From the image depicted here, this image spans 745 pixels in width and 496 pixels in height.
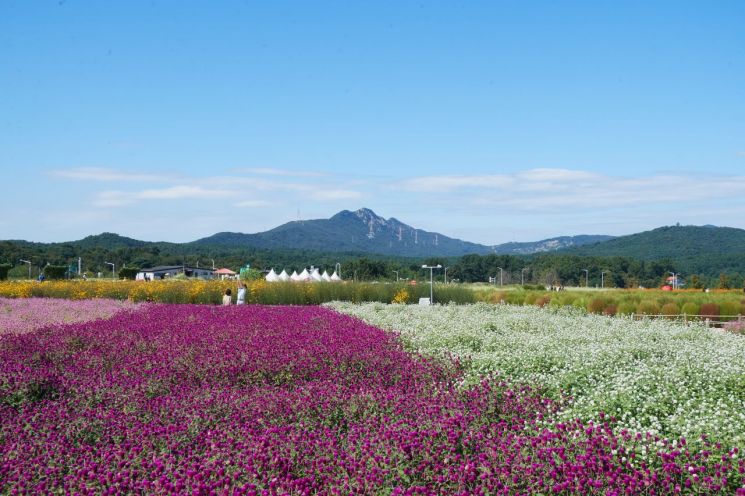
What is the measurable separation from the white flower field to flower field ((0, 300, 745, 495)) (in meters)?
0.35

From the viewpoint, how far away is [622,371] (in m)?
7.97

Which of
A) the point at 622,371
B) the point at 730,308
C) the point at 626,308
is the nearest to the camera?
the point at 622,371

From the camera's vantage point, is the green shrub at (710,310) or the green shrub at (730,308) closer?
the green shrub at (730,308)

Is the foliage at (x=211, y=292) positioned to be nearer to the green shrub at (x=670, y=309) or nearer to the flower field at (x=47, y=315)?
the flower field at (x=47, y=315)

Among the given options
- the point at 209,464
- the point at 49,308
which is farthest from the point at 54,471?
the point at 49,308

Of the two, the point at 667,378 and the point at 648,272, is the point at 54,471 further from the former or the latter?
the point at 648,272

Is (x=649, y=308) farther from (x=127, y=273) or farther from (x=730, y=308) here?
(x=127, y=273)

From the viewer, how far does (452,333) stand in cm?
1154

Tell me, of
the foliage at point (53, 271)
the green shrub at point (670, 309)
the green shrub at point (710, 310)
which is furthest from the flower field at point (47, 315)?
the foliage at point (53, 271)

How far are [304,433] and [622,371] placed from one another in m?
4.50

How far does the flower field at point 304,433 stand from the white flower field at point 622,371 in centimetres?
35

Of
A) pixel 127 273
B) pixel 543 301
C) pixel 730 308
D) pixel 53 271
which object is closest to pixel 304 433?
pixel 730 308

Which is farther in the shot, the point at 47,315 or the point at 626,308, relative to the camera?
the point at 626,308

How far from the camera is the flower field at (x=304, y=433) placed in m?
4.41
